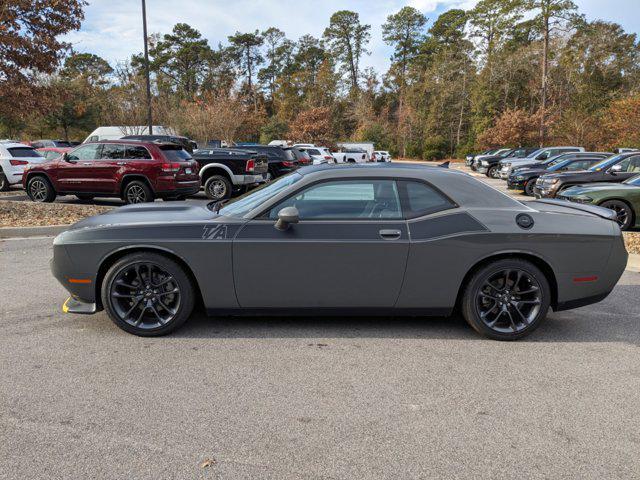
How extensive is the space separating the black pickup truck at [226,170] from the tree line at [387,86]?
4155 mm

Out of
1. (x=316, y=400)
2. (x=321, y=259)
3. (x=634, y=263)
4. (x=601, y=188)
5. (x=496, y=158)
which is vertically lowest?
(x=316, y=400)

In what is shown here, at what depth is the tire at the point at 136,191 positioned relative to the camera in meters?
12.0

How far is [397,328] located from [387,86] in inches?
2695

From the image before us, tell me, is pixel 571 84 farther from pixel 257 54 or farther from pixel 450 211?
pixel 450 211

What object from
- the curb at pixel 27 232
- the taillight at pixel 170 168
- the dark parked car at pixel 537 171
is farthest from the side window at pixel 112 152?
the dark parked car at pixel 537 171

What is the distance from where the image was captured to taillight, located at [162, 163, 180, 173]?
11922mm

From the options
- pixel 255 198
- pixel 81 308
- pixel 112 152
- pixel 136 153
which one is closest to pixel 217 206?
pixel 255 198

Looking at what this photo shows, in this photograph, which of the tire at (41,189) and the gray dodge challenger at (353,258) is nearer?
the gray dodge challenger at (353,258)

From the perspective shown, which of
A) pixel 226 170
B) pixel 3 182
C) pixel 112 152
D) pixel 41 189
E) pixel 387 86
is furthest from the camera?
pixel 387 86

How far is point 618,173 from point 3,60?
48.5 ft

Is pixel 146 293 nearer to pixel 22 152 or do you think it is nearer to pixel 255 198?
pixel 255 198

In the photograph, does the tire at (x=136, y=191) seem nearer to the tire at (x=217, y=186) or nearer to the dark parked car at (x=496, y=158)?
the tire at (x=217, y=186)

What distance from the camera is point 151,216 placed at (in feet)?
14.5

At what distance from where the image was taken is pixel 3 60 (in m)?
10.3
